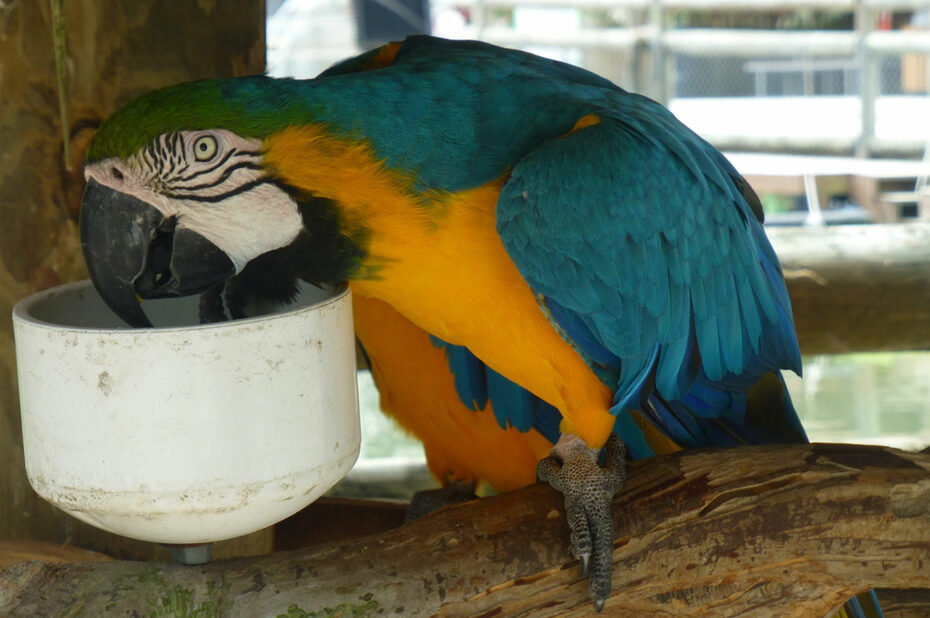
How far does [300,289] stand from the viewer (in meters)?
1.28

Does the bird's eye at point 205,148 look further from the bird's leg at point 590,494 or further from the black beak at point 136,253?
the bird's leg at point 590,494

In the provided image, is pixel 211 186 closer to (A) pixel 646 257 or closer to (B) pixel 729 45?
(A) pixel 646 257

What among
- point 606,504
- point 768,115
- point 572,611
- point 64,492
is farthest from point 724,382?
point 768,115

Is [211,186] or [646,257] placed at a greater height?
[211,186]

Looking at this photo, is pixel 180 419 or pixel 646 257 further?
pixel 646 257

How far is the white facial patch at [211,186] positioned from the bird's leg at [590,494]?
519 millimetres

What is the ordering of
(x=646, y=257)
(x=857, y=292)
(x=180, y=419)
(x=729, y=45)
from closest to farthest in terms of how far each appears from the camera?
(x=180, y=419), (x=646, y=257), (x=857, y=292), (x=729, y=45)

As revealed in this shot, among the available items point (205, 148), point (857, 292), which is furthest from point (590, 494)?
point (857, 292)

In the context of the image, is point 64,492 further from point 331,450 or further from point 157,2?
point 157,2

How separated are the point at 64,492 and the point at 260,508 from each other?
0.68 feet

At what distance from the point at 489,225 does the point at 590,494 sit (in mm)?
388

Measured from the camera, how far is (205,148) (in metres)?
1.08

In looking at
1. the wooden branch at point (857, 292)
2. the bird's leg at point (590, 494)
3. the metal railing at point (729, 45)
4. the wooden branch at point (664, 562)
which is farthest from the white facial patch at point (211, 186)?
the metal railing at point (729, 45)

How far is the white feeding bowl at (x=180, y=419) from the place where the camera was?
0.98 m
